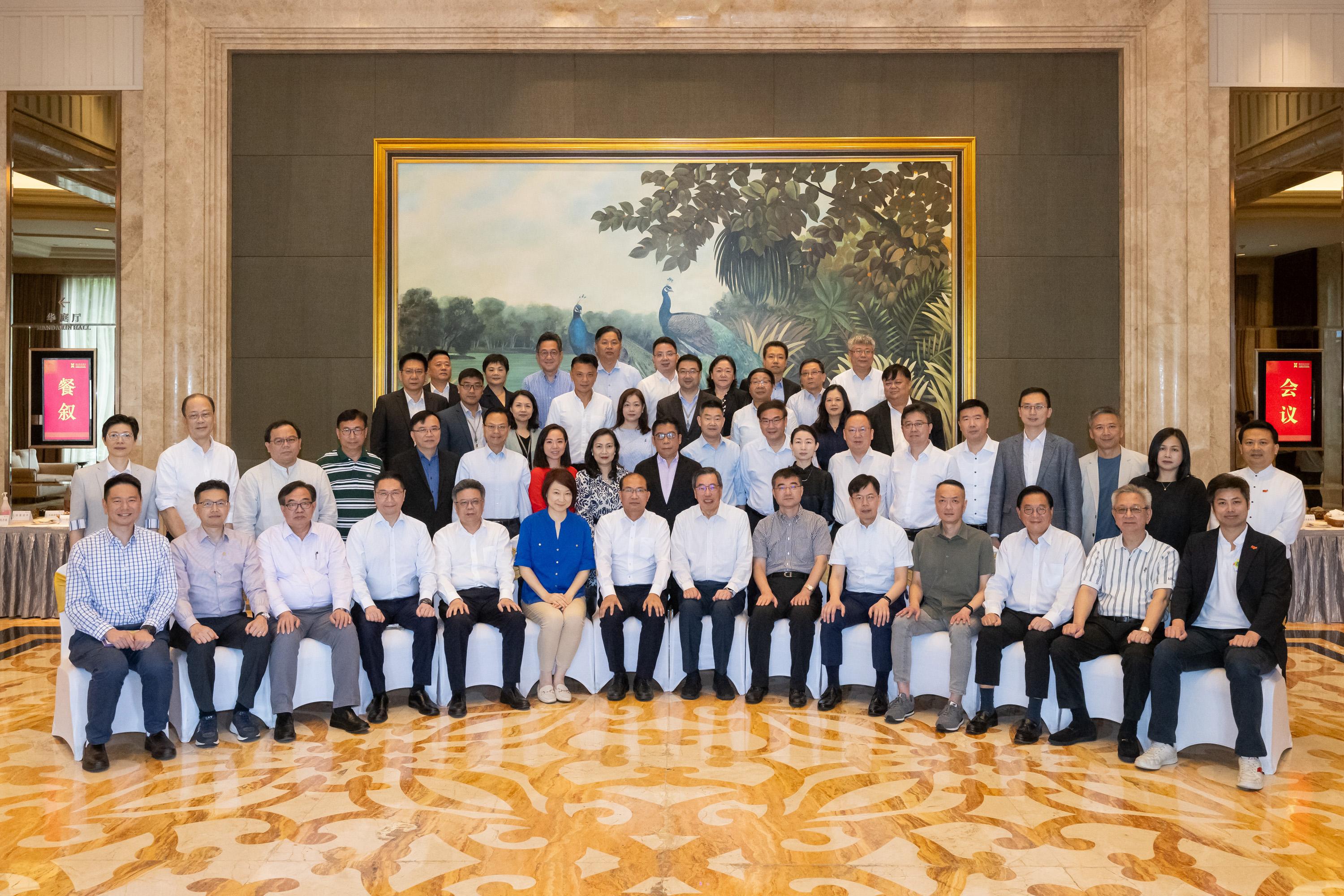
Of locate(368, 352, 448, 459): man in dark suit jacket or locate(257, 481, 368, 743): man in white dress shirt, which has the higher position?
locate(368, 352, 448, 459): man in dark suit jacket

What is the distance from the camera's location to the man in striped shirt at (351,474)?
18.3 feet

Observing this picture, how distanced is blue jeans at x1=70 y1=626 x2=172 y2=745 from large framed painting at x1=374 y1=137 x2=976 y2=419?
3746 millimetres

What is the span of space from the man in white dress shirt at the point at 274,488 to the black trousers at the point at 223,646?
2.50 feet

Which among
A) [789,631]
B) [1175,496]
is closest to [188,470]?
[789,631]

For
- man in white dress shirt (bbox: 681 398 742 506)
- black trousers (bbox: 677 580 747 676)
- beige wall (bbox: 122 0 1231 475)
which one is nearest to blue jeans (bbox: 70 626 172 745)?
black trousers (bbox: 677 580 747 676)

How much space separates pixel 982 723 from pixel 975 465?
5.05 feet

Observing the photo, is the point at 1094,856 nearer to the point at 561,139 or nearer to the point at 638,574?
the point at 638,574

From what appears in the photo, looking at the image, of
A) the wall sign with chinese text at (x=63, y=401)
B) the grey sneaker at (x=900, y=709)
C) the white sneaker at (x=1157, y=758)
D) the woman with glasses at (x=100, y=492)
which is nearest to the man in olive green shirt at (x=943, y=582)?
the grey sneaker at (x=900, y=709)

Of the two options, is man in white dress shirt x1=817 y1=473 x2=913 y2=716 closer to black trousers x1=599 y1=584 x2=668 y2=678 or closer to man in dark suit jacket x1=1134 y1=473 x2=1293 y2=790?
black trousers x1=599 y1=584 x2=668 y2=678

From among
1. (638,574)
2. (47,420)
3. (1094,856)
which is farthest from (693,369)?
(47,420)

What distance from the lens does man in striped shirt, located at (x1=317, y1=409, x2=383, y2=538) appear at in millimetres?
5586

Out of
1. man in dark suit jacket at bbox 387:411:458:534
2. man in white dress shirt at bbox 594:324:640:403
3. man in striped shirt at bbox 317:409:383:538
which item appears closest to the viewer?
man in striped shirt at bbox 317:409:383:538

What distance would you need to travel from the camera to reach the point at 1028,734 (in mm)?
4590

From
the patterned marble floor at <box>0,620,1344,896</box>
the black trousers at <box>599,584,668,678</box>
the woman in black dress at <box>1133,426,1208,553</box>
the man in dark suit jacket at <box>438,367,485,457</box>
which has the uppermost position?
the man in dark suit jacket at <box>438,367,485,457</box>
